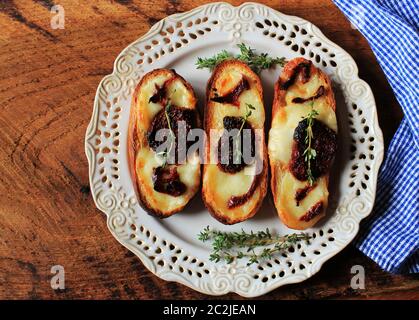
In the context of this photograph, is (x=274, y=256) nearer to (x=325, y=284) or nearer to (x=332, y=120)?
(x=325, y=284)

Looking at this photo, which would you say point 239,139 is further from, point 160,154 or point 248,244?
point 248,244

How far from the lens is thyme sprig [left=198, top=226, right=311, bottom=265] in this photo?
298 cm

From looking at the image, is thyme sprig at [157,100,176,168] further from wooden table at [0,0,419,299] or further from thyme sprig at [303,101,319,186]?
thyme sprig at [303,101,319,186]

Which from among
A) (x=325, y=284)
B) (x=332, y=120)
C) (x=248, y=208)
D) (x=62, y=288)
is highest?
(x=332, y=120)

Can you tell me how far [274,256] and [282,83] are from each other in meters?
0.84

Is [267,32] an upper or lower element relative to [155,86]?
upper

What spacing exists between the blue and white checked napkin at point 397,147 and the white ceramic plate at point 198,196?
4.5 inches

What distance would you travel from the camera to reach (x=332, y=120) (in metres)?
2.99

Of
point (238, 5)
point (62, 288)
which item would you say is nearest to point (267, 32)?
point (238, 5)

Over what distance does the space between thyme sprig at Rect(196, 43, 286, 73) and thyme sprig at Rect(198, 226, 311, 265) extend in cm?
82

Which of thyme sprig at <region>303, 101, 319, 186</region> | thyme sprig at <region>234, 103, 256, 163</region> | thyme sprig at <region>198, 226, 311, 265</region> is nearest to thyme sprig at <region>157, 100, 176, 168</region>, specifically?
thyme sprig at <region>234, 103, 256, 163</region>

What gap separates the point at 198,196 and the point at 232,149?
0.99ft
